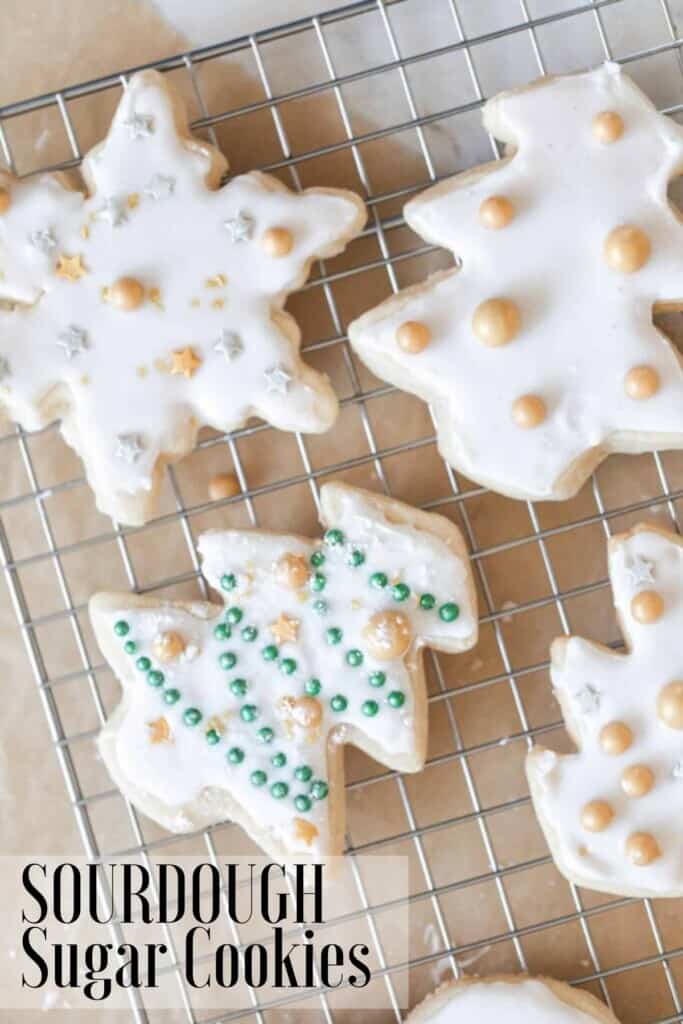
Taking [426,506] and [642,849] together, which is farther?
[426,506]

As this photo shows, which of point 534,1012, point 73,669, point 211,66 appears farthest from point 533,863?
point 211,66

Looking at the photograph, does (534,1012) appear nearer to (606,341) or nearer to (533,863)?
(533,863)

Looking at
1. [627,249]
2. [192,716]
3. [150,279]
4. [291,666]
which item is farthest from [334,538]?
[627,249]

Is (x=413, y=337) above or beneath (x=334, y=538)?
above

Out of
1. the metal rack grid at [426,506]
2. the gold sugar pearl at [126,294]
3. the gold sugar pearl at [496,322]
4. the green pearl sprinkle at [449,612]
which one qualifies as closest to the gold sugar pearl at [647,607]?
the metal rack grid at [426,506]

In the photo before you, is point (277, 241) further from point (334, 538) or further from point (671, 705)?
point (671, 705)

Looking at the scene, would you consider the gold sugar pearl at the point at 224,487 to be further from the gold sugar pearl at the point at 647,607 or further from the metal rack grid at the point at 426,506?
the gold sugar pearl at the point at 647,607
